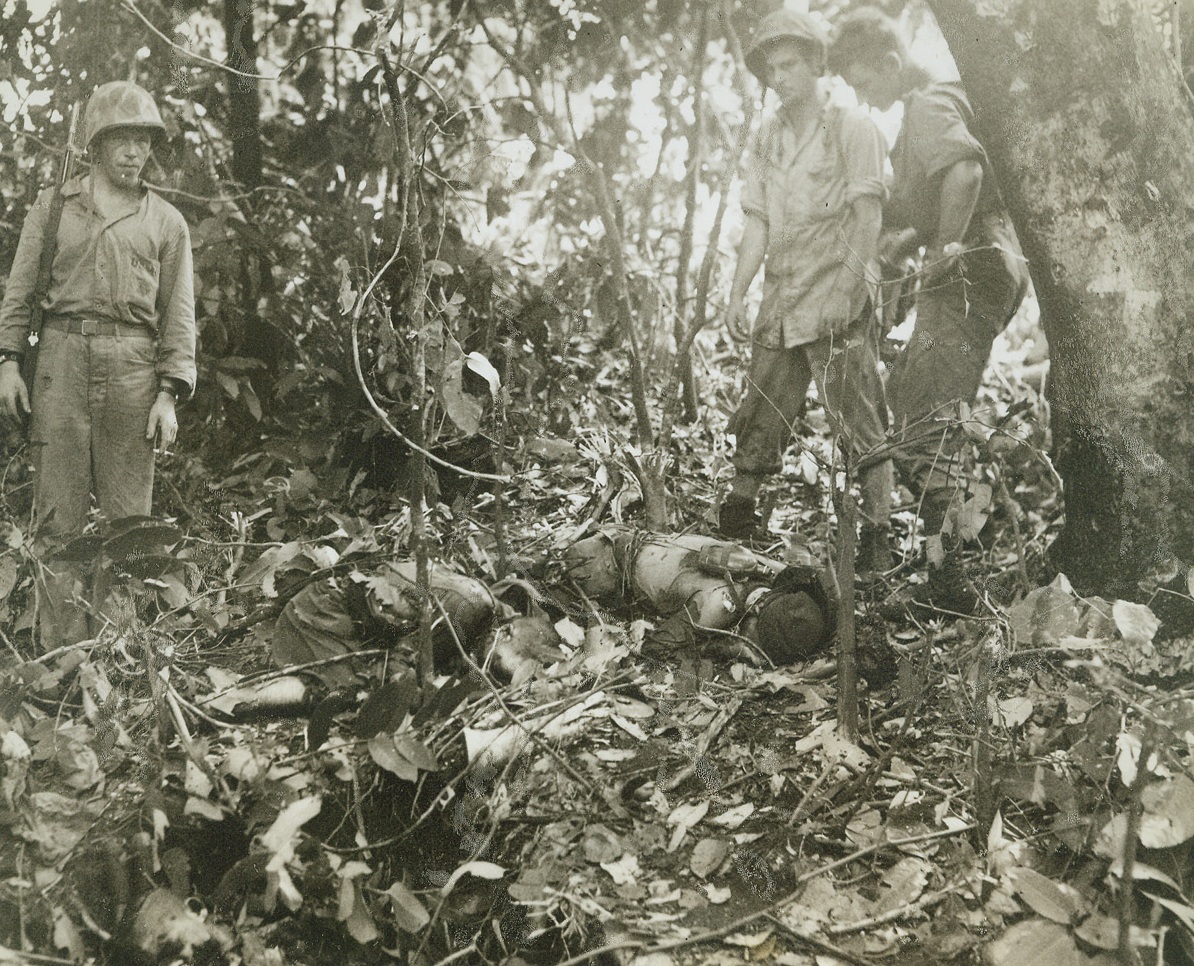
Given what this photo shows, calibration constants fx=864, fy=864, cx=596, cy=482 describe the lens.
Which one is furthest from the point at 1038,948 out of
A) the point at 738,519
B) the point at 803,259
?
the point at 803,259

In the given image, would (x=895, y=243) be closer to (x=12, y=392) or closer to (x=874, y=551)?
(x=874, y=551)

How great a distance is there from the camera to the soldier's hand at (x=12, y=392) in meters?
2.37

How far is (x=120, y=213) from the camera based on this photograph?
2488 millimetres

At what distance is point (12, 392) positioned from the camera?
2416 millimetres

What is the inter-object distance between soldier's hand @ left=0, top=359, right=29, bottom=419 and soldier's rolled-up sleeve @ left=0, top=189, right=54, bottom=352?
2.2 inches

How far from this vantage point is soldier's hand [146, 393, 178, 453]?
2.60 meters

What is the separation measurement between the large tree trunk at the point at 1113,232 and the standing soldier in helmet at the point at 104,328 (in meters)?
2.35

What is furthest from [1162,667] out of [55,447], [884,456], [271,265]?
[271,265]

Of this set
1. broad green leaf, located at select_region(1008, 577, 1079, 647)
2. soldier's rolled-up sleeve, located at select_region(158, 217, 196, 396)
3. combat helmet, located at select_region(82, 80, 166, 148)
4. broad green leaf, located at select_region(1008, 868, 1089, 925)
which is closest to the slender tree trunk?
combat helmet, located at select_region(82, 80, 166, 148)

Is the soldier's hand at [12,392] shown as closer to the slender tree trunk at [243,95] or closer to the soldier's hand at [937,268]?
the slender tree trunk at [243,95]

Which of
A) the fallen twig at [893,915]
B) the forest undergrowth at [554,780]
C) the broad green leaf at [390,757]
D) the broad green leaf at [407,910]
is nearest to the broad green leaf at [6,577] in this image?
the forest undergrowth at [554,780]

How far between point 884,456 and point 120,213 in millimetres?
2534

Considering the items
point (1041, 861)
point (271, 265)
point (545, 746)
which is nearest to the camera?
point (1041, 861)

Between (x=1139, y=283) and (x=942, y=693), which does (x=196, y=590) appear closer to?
(x=942, y=693)
